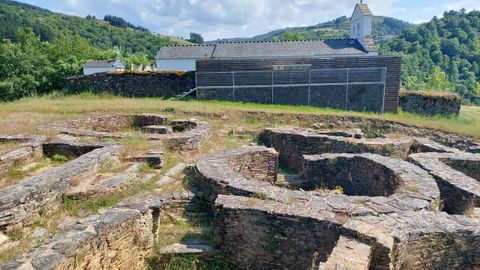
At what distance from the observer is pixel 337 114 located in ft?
53.7

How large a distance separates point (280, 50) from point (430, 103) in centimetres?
1549

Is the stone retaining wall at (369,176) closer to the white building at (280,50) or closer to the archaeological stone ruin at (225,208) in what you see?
the archaeological stone ruin at (225,208)

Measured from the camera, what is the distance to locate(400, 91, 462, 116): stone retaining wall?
65.4 ft

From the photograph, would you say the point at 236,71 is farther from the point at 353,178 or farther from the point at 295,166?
the point at 353,178

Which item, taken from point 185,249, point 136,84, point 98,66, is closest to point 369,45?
point 136,84

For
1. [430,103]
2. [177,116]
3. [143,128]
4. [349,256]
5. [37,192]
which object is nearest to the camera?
[349,256]

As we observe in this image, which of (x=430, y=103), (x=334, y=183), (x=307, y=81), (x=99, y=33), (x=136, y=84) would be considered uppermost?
(x=99, y=33)

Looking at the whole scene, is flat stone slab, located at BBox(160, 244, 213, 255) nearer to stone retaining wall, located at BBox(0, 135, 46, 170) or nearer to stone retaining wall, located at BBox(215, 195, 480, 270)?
stone retaining wall, located at BBox(215, 195, 480, 270)

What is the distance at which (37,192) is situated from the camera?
20.7ft

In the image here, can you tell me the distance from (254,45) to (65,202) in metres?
29.3

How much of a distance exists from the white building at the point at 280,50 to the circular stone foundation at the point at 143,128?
62.0 ft

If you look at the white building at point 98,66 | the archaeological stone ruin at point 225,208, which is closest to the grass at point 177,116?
the archaeological stone ruin at point 225,208

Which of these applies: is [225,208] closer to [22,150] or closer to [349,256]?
[349,256]

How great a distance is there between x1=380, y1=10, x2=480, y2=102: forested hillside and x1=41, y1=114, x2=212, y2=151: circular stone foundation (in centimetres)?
4306
